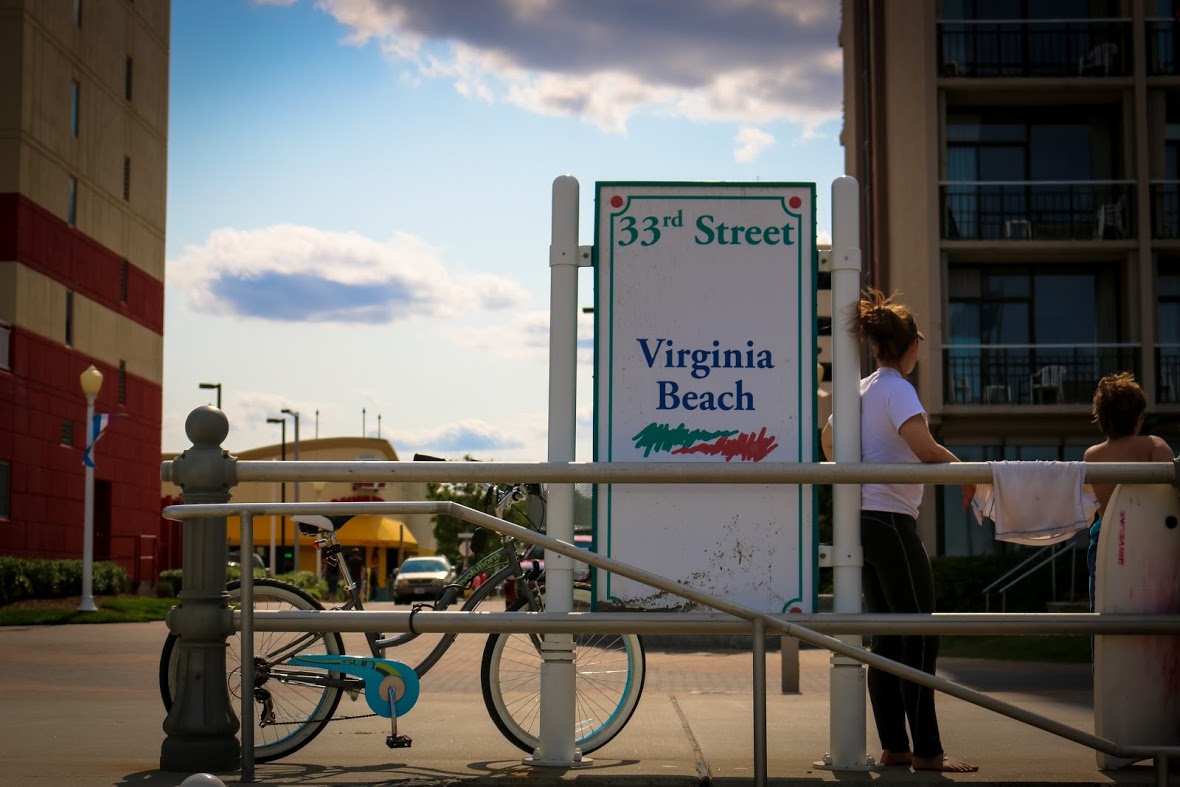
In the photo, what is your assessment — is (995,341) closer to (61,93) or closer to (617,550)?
(61,93)

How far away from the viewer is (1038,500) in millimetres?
5203

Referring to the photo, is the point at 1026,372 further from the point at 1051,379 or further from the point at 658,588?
the point at 658,588

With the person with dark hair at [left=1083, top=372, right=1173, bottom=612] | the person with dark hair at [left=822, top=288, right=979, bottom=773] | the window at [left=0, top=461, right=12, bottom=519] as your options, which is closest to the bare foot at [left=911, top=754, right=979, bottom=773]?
the person with dark hair at [left=822, top=288, right=979, bottom=773]

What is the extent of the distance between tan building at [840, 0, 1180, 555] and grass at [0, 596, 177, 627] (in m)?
16.4

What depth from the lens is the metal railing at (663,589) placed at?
4.87m

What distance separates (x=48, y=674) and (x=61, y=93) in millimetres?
22720

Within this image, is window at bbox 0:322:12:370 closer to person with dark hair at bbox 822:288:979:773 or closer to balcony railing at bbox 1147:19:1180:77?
balcony railing at bbox 1147:19:1180:77

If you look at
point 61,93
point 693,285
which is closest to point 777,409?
point 693,285

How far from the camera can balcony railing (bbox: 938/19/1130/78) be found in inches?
1241

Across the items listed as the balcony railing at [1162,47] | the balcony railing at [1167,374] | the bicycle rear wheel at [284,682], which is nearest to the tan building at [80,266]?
the balcony railing at [1162,47]

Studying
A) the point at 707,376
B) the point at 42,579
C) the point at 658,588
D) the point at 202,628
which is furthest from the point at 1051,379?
the point at 202,628

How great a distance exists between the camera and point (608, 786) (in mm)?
4879

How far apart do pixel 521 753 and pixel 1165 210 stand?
2883 centimetres

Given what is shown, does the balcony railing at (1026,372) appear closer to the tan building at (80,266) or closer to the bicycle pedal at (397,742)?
the tan building at (80,266)
